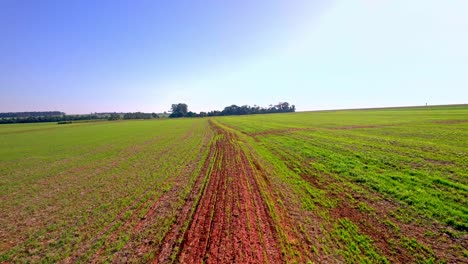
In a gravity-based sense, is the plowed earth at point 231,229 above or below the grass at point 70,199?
above

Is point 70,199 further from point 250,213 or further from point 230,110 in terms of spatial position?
point 230,110

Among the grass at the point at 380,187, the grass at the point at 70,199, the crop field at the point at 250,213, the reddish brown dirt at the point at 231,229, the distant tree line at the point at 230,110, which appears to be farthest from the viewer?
the distant tree line at the point at 230,110

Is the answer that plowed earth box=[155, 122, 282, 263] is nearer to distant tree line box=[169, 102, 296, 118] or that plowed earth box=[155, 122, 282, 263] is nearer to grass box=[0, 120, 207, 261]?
grass box=[0, 120, 207, 261]

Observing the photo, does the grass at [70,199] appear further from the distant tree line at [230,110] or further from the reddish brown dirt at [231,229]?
the distant tree line at [230,110]

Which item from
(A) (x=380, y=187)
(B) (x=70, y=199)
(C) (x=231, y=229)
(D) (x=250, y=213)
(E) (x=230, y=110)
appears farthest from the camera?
(E) (x=230, y=110)

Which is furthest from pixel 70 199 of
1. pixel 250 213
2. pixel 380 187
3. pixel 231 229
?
pixel 380 187

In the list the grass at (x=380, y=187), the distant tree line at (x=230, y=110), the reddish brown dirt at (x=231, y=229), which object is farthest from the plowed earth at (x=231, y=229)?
the distant tree line at (x=230, y=110)

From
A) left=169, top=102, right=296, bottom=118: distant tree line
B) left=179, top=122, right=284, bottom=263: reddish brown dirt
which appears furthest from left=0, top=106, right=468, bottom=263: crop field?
A: left=169, top=102, right=296, bottom=118: distant tree line

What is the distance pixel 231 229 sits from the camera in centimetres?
585

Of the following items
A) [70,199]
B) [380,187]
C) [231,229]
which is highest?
[380,187]

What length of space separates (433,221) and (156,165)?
14.6 meters

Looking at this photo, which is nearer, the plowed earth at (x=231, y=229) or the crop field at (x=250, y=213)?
the plowed earth at (x=231, y=229)

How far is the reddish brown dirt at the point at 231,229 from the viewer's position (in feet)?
15.7

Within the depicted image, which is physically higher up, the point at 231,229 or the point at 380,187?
the point at 380,187
